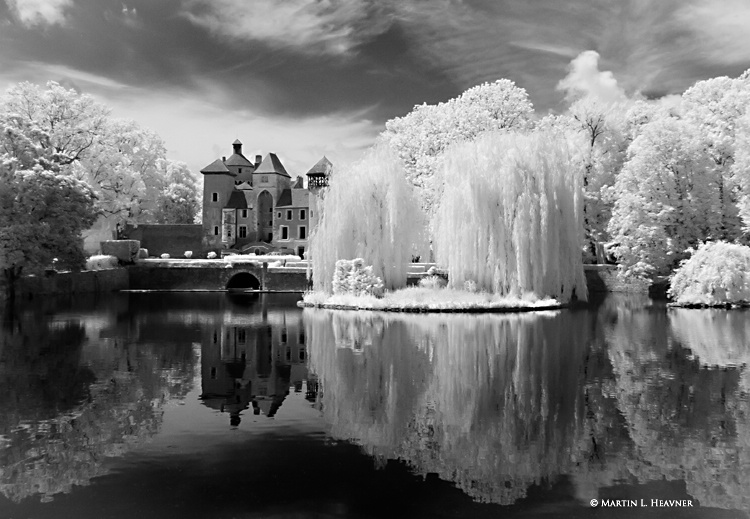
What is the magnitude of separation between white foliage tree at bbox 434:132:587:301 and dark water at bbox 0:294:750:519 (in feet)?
30.4

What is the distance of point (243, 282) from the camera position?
53219mm

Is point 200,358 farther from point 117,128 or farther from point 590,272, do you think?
point 117,128

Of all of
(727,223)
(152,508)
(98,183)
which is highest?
(98,183)

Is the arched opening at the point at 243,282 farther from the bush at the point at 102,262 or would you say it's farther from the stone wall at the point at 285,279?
the bush at the point at 102,262

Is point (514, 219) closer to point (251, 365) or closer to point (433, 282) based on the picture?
point (433, 282)

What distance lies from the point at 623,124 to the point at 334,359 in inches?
1287

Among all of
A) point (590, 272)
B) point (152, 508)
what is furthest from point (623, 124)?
point (152, 508)

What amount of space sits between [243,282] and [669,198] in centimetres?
3177

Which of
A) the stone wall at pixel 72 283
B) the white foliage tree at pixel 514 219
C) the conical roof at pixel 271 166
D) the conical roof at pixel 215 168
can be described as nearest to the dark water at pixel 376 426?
the white foliage tree at pixel 514 219

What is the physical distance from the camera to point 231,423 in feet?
35.6

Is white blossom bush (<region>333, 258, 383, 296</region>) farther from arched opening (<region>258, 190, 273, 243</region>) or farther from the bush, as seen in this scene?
arched opening (<region>258, 190, 273, 243</region>)

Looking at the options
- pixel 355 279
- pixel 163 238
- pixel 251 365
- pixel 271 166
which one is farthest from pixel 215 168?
pixel 251 365

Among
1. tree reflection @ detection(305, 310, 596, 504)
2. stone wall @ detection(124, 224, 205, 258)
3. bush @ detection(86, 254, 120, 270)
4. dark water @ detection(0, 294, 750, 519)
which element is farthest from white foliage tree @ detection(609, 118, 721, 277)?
Result: stone wall @ detection(124, 224, 205, 258)

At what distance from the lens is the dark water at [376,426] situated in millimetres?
7703
